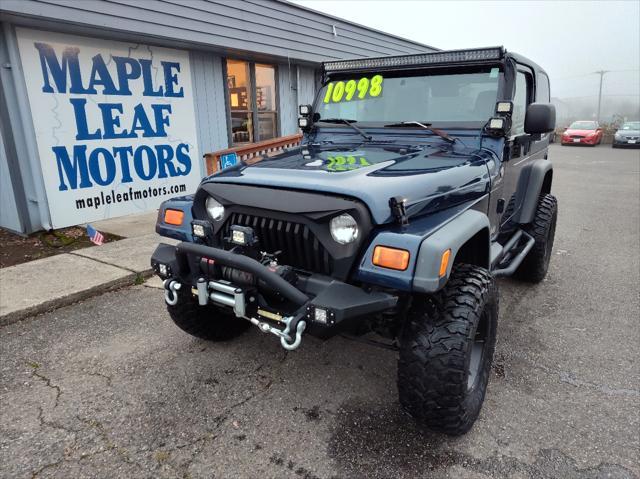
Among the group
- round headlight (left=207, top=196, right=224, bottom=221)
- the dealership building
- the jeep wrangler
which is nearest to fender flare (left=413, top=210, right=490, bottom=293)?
the jeep wrangler

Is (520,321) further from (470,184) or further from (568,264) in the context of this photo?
(568,264)

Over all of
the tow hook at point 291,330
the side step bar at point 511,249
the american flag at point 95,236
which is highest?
the tow hook at point 291,330

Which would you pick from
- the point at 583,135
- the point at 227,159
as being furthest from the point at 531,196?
the point at 583,135

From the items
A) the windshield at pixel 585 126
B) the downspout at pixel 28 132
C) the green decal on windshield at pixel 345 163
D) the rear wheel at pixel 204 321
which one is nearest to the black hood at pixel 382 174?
the green decal on windshield at pixel 345 163

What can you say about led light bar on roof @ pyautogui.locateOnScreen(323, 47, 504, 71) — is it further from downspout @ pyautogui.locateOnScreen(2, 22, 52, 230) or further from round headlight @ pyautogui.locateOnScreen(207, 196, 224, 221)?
downspout @ pyautogui.locateOnScreen(2, 22, 52, 230)

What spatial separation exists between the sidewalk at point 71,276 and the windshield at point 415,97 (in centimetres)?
252

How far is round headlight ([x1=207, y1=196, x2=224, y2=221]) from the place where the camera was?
250 cm

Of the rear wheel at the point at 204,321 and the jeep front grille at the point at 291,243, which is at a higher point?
the jeep front grille at the point at 291,243

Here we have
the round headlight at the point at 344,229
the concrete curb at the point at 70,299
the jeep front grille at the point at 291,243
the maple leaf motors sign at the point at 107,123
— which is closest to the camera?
the round headlight at the point at 344,229

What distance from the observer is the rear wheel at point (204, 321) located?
2889mm

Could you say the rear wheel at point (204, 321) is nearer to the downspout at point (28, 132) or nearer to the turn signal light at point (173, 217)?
the turn signal light at point (173, 217)

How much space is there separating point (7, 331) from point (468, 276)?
3.38 metres

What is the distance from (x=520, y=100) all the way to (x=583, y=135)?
22.5 meters

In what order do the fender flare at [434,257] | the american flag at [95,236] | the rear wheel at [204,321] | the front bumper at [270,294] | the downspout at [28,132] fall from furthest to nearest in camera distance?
the american flag at [95,236], the downspout at [28,132], the rear wheel at [204,321], the front bumper at [270,294], the fender flare at [434,257]
